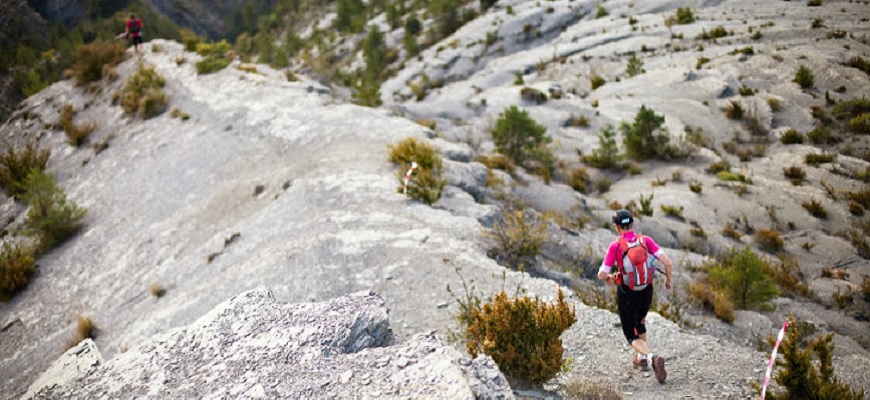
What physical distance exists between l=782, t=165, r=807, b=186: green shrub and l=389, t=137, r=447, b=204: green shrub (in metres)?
13.2

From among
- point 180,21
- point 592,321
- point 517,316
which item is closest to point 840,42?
point 592,321

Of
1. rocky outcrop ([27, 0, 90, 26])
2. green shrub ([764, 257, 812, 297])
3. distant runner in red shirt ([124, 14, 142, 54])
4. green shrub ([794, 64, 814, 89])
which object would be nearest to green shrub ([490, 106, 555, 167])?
green shrub ([764, 257, 812, 297])

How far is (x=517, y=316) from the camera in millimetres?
5215

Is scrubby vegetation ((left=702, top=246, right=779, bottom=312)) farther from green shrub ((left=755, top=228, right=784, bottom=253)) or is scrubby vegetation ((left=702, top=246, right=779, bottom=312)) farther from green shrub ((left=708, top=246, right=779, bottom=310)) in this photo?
green shrub ((left=755, top=228, right=784, bottom=253))

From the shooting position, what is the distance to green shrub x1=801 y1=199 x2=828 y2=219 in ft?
49.3

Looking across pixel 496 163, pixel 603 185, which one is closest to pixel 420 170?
pixel 496 163

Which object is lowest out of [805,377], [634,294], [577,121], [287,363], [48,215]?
[577,121]

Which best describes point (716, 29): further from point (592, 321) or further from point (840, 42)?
point (592, 321)

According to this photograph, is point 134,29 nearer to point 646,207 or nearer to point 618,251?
point 646,207

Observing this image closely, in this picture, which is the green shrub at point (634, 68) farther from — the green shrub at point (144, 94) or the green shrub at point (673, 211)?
the green shrub at point (144, 94)

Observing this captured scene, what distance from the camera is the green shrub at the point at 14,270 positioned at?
11.2 meters

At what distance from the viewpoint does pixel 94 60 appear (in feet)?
81.4

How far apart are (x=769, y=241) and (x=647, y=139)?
7369mm

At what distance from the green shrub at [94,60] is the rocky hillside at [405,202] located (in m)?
0.99
